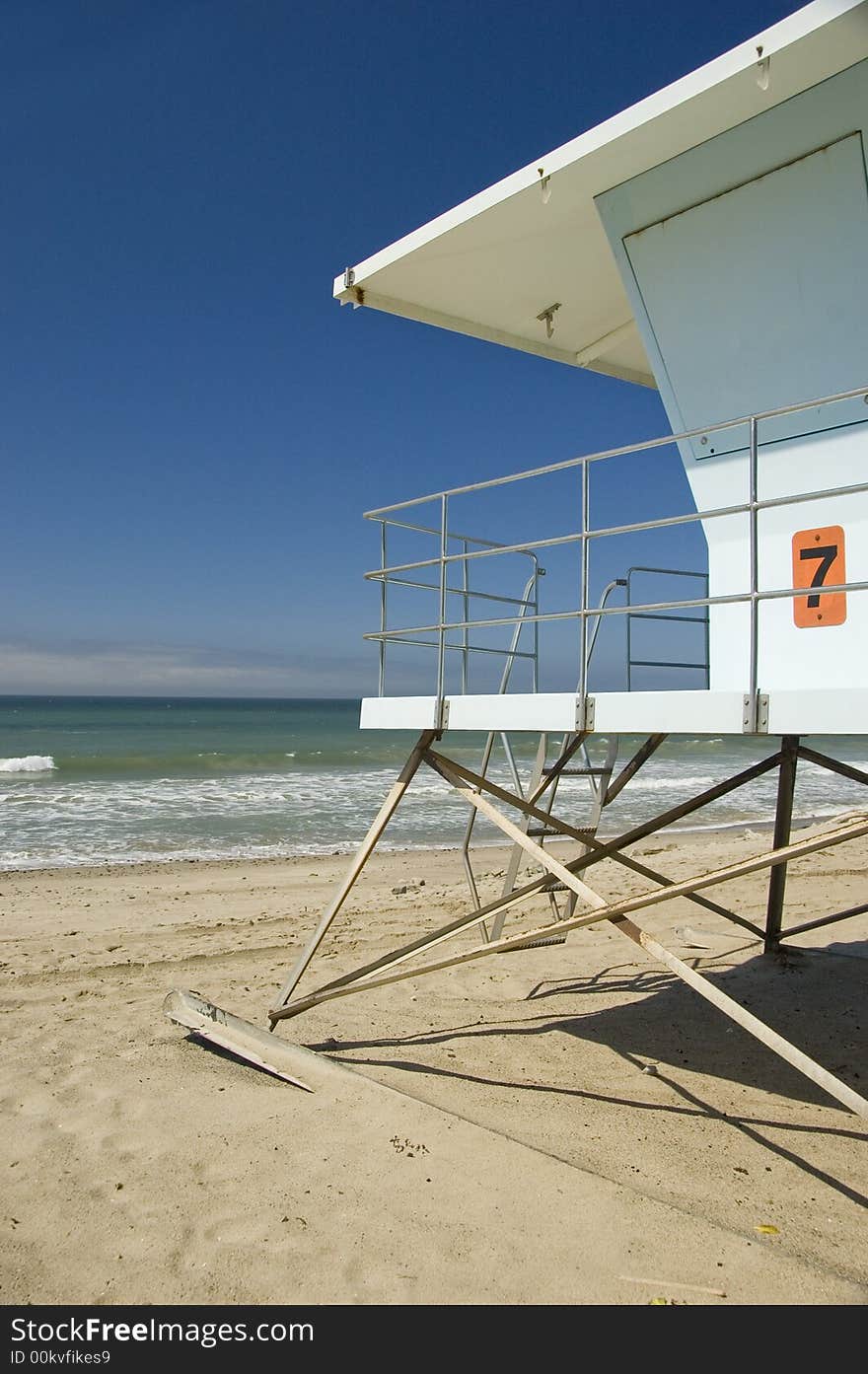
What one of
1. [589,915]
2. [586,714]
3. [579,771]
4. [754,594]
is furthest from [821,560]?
[579,771]

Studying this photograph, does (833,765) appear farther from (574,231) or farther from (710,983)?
(574,231)

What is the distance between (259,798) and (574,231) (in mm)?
20285

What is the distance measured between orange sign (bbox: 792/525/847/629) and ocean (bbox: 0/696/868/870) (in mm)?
12779

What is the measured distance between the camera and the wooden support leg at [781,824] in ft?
22.6

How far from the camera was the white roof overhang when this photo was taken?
5000 mm

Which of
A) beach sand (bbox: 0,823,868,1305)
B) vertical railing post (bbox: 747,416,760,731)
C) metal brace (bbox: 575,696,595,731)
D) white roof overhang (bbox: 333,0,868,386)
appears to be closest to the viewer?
beach sand (bbox: 0,823,868,1305)

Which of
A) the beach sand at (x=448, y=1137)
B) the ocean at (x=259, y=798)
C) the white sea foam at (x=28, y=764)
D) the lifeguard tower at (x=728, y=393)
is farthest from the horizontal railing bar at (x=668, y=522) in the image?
the white sea foam at (x=28, y=764)

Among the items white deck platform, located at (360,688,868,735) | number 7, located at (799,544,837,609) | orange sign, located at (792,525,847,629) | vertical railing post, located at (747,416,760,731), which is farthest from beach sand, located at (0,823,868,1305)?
number 7, located at (799,544,837,609)

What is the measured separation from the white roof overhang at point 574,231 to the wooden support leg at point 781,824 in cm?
362

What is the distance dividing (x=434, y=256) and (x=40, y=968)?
691 cm

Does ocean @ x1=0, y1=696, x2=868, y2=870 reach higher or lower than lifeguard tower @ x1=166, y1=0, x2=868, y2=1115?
lower

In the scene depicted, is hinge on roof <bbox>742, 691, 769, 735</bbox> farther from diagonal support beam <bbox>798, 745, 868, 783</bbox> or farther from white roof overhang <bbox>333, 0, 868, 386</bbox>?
white roof overhang <bbox>333, 0, 868, 386</bbox>

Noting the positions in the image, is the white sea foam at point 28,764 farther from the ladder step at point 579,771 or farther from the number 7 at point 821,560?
the number 7 at point 821,560
